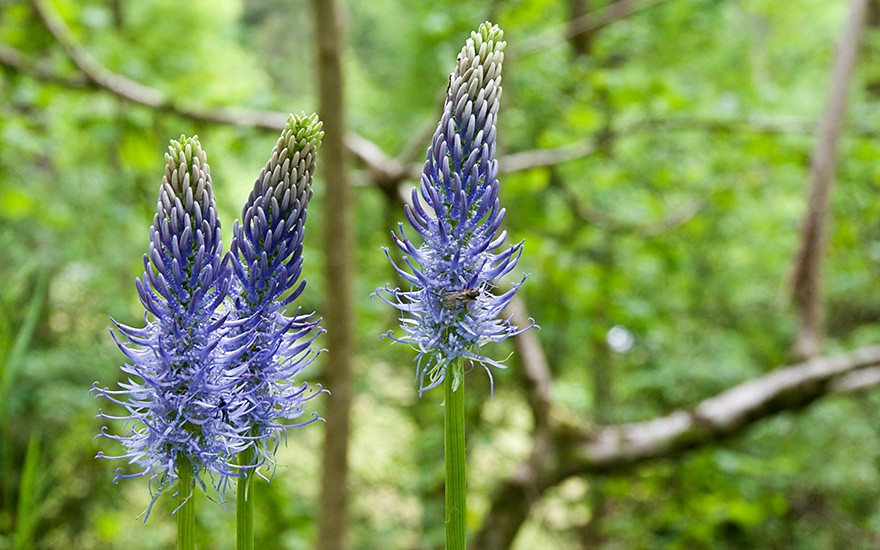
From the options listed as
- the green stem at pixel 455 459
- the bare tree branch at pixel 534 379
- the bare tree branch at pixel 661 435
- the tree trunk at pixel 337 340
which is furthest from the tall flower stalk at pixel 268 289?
the bare tree branch at pixel 661 435

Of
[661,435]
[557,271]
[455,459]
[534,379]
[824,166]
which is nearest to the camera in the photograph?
[455,459]

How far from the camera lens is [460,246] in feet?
1.97

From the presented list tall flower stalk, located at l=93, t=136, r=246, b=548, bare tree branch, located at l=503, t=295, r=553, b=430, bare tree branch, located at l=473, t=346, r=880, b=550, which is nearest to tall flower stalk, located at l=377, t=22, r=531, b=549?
tall flower stalk, located at l=93, t=136, r=246, b=548

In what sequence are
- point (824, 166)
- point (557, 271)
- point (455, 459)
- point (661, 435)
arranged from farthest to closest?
point (557, 271) → point (661, 435) → point (824, 166) → point (455, 459)

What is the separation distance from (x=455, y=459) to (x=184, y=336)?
0.22 metres

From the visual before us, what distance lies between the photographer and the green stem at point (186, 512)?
59cm

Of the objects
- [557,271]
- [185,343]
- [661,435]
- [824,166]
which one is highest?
[824,166]

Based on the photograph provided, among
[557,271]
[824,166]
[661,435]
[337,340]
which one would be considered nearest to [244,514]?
[337,340]

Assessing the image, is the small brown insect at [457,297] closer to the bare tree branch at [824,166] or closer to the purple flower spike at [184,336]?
the purple flower spike at [184,336]

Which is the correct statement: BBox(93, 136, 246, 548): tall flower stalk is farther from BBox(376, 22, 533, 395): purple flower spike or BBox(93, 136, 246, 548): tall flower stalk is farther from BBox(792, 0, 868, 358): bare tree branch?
BBox(792, 0, 868, 358): bare tree branch

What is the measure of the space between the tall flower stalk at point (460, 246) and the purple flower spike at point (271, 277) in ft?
0.26

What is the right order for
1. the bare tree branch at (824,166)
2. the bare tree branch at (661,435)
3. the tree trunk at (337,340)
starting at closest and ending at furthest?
1. the tree trunk at (337,340)
2. the bare tree branch at (824,166)
3. the bare tree branch at (661,435)

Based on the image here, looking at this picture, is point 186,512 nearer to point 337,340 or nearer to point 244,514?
point 244,514

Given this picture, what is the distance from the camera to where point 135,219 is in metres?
5.00
